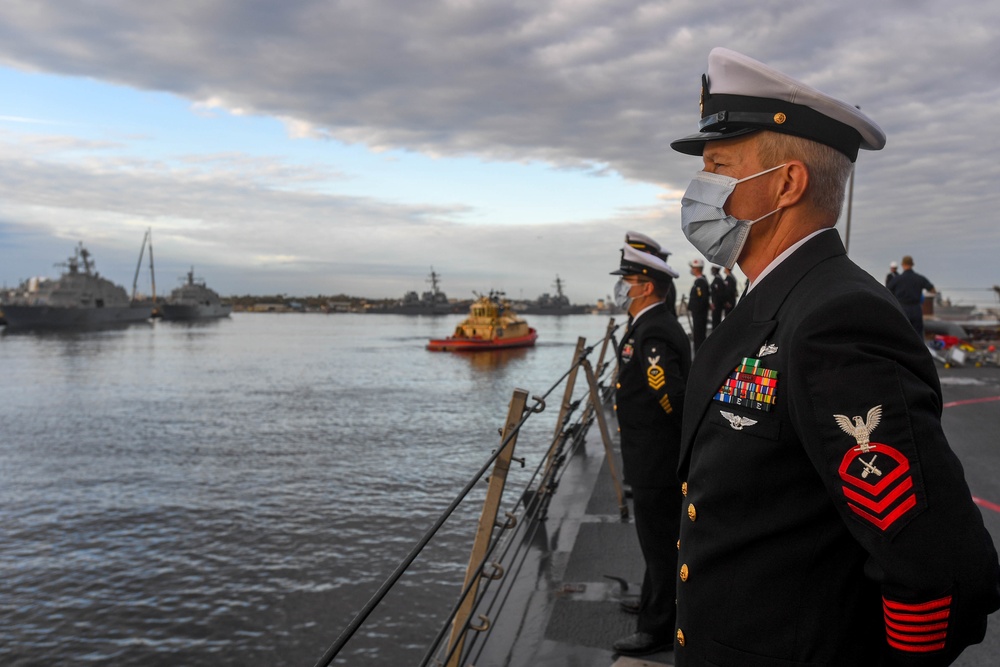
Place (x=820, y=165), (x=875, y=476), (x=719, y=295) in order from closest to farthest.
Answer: (x=875, y=476) < (x=820, y=165) < (x=719, y=295)

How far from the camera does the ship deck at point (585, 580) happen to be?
12.1 feet

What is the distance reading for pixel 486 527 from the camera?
3.41 meters

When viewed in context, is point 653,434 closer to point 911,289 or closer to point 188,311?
point 911,289

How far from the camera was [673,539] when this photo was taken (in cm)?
366

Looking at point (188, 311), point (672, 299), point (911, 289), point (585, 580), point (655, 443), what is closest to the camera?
point (655, 443)

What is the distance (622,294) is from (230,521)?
11.0 metres

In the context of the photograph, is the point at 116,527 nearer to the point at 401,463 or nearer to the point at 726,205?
the point at 401,463

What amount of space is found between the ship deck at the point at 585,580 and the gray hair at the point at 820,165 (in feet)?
8.47

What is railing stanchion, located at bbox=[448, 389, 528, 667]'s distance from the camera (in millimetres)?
3208

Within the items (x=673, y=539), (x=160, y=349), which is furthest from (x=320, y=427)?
(x=160, y=349)

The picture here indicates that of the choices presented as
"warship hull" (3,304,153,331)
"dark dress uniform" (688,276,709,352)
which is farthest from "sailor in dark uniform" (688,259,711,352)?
"warship hull" (3,304,153,331)

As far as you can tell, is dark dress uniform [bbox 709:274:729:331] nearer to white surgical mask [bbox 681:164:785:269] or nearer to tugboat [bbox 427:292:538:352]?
white surgical mask [bbox 681:164:785:269]

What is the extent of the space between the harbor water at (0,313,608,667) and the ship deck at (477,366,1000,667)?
3.16 m

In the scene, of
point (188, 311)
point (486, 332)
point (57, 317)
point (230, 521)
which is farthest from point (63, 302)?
point (230, 521)
